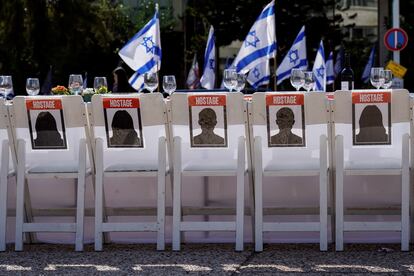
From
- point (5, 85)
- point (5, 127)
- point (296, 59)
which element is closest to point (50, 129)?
point (5, 127)

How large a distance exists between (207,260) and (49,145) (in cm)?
160

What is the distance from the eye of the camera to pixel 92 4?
28.8 metres

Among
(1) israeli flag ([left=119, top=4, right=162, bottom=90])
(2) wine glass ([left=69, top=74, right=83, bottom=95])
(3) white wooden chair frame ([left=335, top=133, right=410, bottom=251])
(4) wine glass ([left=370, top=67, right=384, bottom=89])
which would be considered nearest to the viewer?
(3) white wooden chair frame ([left=335, top=133, right=410, bottom=251])

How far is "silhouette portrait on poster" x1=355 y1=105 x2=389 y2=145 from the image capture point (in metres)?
6.13

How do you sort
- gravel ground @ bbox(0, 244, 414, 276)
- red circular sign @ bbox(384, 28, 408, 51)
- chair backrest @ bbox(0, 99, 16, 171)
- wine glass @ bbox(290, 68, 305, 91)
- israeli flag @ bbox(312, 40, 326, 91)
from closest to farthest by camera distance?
gravel ground @ bbox(0, 244, 414, 276) → chair backrest @ bbox(0, 99, 16, 171) → wine glass @ bbox(290, 68, 305, 91) → israeli flag @ bbox(312, 40, 326, 91) → red circular sign @ bbox(384, 28, 408, 51)

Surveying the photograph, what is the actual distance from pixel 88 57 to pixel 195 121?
24470 millimetres

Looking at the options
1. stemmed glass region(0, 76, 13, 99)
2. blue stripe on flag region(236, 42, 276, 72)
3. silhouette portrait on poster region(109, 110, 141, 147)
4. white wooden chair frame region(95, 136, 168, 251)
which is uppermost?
blue stripe on flag region(236, 42, 276, 72)

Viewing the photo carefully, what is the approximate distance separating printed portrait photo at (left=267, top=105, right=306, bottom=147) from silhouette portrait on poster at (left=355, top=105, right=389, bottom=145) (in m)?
0.45

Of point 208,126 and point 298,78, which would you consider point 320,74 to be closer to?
point 298,78

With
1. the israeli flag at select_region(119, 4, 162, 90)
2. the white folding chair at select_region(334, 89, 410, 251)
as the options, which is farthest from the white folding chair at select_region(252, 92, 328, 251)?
the israeli flag at select_region(119, 4, 162, 90)

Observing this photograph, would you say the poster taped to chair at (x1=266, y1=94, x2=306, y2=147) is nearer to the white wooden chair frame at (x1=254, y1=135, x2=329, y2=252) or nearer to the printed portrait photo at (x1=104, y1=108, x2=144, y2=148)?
the white wooden chair frame at (x1=254, y1=135, x2=329, y2=252)

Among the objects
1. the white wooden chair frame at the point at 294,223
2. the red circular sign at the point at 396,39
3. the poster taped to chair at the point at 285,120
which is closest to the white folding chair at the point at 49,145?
the white wooden chair frame at the point at 294,223

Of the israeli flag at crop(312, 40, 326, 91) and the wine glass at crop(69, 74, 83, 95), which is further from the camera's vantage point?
the israeli flag at crop(312, 40, 326, 91)

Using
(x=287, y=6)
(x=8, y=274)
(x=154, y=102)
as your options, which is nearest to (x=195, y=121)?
(x=154, y=102)
